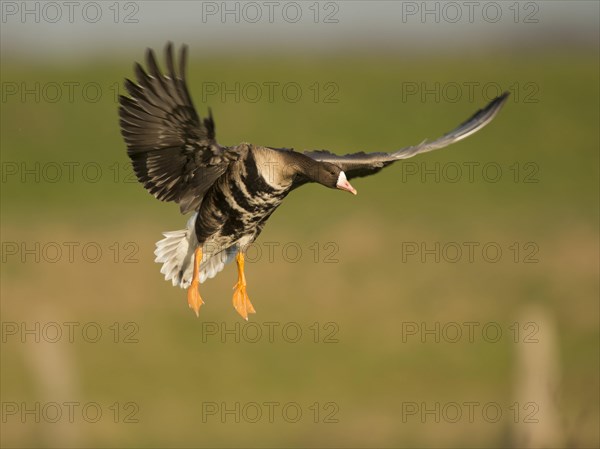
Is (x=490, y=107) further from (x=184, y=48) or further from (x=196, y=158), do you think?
(x=184, y=48)

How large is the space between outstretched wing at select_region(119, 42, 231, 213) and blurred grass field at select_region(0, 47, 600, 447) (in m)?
5.74

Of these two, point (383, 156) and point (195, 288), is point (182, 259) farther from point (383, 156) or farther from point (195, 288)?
point (383, 156)

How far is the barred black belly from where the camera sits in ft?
35.8

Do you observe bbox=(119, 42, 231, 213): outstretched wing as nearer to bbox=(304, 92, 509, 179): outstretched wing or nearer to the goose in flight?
the goose in flight

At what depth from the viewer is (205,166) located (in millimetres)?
10797

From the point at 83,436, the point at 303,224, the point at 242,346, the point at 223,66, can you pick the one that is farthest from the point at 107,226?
the point at 223,66

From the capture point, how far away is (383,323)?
25.5 m

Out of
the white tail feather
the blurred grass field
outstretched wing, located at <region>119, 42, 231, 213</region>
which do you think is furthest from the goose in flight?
the blurred grass field

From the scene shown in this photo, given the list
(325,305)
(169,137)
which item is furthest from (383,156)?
(325,305)

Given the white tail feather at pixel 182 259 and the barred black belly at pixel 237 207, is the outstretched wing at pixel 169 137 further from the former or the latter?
the white tail feather at pixel 182 259

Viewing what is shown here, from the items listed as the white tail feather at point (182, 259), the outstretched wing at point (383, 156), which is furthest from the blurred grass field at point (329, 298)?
the white tail feather at point (182, 259)

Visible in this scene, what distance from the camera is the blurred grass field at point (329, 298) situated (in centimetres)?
2156

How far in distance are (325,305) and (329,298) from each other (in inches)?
11.0

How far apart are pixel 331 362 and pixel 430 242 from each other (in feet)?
19.0
